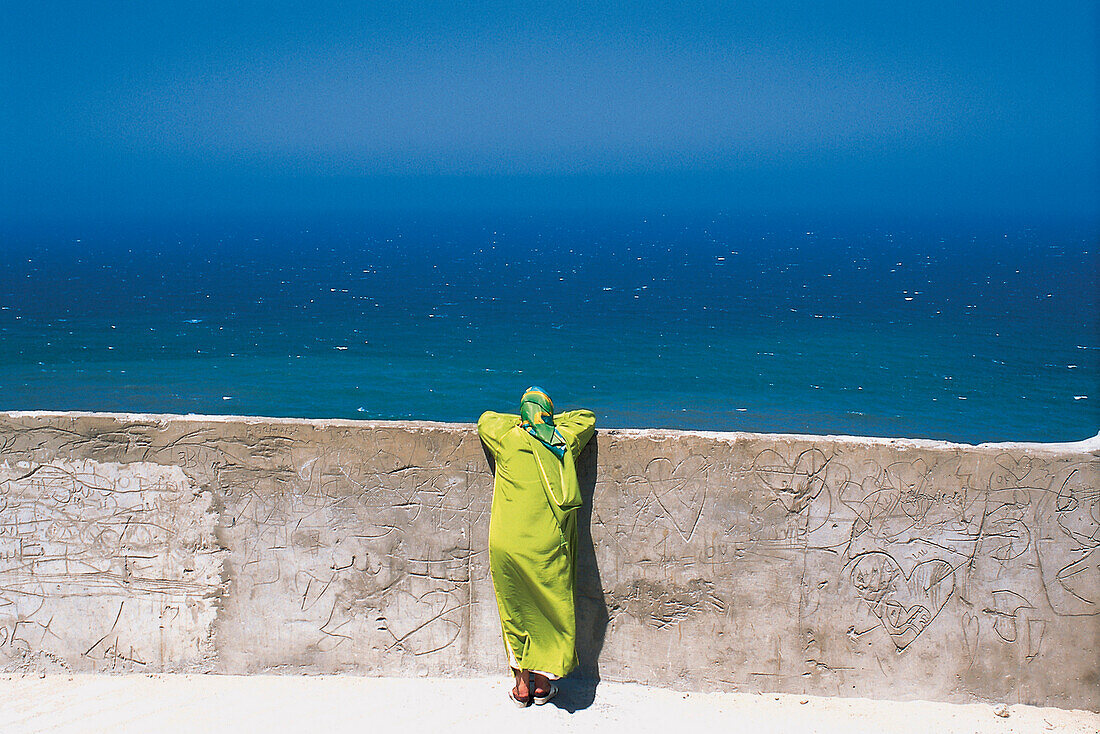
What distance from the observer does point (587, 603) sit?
4.07 meters

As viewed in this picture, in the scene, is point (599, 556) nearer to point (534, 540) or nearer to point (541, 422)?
A: point (534, 540)

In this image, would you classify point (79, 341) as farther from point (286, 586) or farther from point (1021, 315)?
point (1021, 315)

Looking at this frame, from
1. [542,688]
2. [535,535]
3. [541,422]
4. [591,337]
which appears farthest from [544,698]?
[591,337]

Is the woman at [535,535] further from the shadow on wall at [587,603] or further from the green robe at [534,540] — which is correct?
the shadow on wall at [587,603]

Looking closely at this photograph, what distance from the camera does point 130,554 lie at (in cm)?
410

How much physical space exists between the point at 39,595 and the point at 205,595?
79cm

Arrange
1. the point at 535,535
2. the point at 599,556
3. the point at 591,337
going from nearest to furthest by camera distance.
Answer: the point at 535,535
the point at 599,556
the point at 591,337

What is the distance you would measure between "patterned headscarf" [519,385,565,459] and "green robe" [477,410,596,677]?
0.02 metres

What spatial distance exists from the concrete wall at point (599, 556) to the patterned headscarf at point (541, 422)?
269mm

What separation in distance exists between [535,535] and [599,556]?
1.39 feet

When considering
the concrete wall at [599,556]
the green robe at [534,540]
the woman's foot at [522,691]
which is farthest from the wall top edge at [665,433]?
the woman's foot at [522,691]

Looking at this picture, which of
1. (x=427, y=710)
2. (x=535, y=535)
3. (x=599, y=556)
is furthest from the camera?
(x=599, y=556)

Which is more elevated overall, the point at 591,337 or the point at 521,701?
the point at 591,337

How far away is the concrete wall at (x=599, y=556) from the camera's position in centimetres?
384
